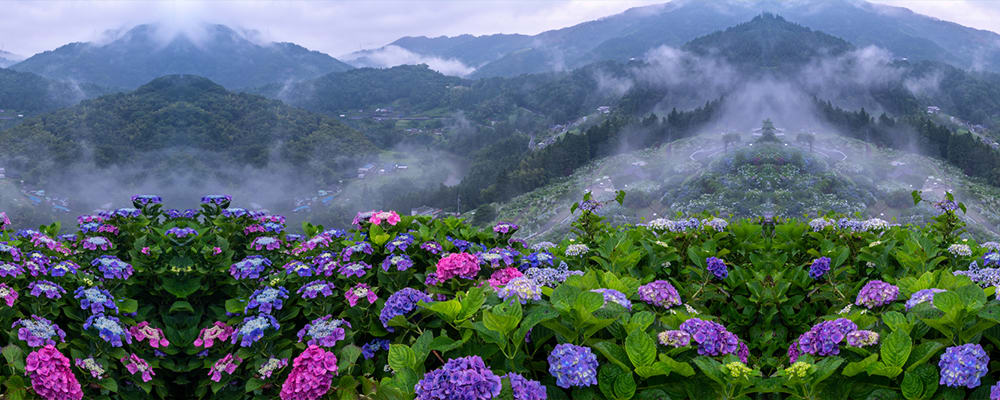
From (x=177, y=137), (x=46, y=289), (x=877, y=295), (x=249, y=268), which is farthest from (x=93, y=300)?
(x=177, y=137)

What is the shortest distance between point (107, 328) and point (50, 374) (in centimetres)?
43

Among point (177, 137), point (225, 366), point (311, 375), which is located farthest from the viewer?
point (177, 137)

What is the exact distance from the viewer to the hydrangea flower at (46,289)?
4.76 m

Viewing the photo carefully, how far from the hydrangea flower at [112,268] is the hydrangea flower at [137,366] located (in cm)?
71

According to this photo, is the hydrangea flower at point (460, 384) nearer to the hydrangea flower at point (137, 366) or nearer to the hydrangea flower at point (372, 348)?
the hydrangea flower at point (372, 348)

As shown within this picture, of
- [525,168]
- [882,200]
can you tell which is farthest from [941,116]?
[882,200]

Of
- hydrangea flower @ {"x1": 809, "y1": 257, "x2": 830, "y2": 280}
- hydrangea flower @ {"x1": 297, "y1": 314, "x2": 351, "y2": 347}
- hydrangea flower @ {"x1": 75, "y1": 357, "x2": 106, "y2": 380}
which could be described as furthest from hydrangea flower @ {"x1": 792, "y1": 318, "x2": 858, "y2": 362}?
hydrangea flower @ {"x1": 75, "y1": 357, "x2": 106, "y2": 380}

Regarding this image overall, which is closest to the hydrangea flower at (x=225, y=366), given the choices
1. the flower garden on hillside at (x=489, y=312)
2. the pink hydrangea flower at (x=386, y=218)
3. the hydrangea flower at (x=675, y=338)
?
the flower garden on hillside at (x=489, y=312)

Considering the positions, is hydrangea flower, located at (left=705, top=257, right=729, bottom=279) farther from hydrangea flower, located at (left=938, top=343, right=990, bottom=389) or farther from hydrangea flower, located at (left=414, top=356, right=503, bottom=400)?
hydrangea flower, located at (left=414, top=356, right=503, bottom=400)

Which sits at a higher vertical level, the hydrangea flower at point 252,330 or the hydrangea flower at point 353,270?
the hydrangea flower at point 353,270

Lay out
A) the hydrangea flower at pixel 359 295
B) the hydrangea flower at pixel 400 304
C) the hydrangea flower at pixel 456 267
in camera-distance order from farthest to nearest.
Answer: the hydrangea flower at pixel 456 267
the hydrangea flower at pixel 359 295
the hydrangea flower at pixel 400 304

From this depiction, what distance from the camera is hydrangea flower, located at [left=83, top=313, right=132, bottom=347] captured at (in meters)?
4.75

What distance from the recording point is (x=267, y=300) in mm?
4953

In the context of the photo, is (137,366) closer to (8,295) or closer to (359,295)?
(8,295)
